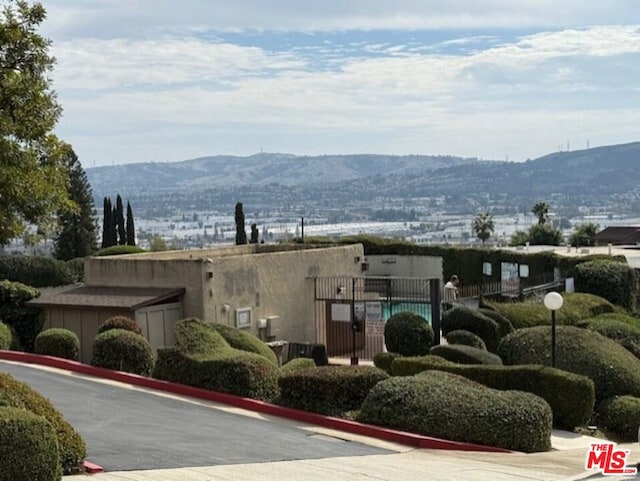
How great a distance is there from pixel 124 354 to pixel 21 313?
6496 millimetres

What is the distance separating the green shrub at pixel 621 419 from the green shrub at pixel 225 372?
681 centimetres

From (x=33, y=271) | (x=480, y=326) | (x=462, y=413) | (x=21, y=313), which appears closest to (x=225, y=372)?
(x=462, y=413)

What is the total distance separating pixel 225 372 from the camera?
748 inches

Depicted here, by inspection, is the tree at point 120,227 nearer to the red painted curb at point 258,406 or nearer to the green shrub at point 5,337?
the green shrub at point 5,337

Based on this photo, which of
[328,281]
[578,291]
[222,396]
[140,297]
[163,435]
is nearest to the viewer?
[163,435]

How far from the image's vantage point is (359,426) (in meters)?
16.3

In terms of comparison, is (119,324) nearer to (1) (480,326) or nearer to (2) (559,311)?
(1) (480,326)

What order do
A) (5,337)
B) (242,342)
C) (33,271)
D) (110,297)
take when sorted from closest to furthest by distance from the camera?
(242,342), (5,337), (110,297), (33,271)

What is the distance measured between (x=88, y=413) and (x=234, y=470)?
4.93 metres

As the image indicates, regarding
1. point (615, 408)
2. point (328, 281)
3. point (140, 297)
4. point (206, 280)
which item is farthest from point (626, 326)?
point (140, 297)

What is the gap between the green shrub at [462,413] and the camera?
15500 millimetres

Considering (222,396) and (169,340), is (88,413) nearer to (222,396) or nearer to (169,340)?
(222,396)

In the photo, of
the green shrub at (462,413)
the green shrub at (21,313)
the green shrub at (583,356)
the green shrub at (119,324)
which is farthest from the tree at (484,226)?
the green shrub at (462,413)

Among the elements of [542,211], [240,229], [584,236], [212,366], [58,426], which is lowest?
[212,366]
